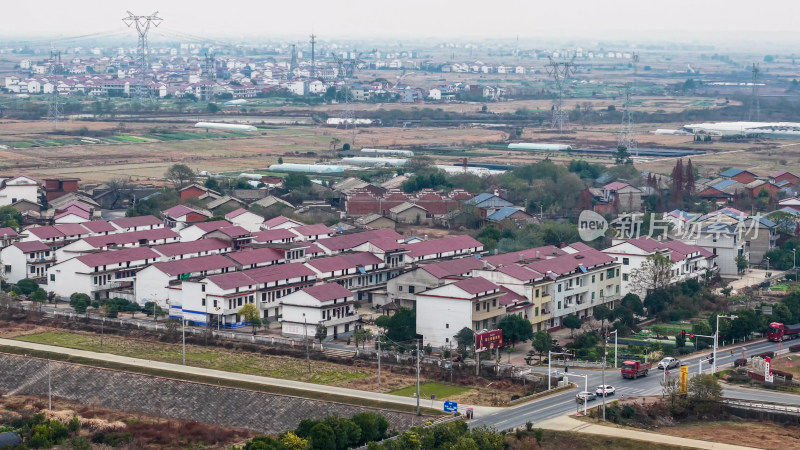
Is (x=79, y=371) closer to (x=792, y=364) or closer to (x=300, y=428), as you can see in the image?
(x=300, y=428)

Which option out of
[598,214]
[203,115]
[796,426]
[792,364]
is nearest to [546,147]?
[598,214]

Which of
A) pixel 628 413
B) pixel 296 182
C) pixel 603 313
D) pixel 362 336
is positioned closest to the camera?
pixel 628 413

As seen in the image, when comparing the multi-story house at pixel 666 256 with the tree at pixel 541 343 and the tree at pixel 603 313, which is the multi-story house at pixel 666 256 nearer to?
the tree at pixel 603 313

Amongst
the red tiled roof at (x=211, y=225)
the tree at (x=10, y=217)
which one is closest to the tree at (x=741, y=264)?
the red tiled roof at (x=211, y=225)

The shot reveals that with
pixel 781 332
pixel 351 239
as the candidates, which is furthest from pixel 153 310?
pixel 781 332

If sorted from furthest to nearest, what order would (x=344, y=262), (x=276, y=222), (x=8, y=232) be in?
(x=276, y=222)
(x=8, y=232)
(x=344, y=262)

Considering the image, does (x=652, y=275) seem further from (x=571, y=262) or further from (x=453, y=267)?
(x=453, y=267)
